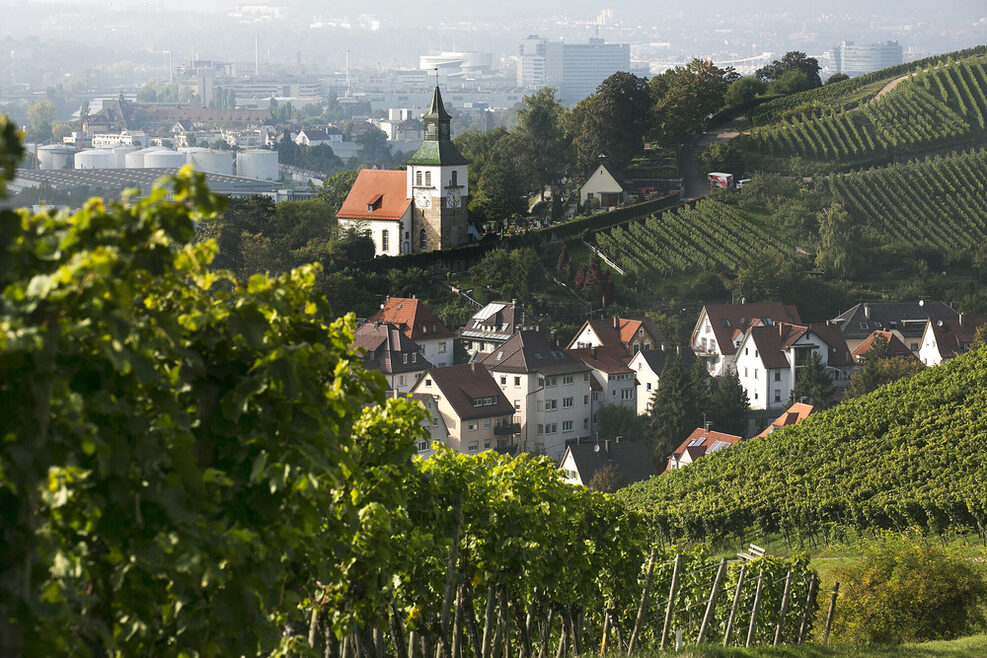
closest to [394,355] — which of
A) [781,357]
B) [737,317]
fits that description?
[781,357]

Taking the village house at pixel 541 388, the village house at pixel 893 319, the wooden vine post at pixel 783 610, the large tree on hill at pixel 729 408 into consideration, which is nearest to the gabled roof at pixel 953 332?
the village house at pixel 893 319

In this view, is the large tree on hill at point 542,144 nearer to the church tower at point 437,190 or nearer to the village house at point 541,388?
the church tower at point 437,190

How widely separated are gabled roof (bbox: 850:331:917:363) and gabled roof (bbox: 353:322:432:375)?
18.1 metres

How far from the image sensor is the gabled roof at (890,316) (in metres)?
61.4

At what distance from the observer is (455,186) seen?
63469 mm

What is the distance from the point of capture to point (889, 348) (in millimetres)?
58281

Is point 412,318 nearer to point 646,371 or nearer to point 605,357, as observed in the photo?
point 605,357

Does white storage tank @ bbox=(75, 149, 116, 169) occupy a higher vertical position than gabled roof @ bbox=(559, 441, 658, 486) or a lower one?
lower

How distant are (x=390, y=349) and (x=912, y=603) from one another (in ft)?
122

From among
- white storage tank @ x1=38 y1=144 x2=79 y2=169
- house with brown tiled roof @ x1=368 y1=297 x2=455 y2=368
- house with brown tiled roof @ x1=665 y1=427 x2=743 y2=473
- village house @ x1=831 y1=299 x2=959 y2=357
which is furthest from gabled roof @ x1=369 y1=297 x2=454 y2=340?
white storage tank @ x1=38 y1=144 x2=79 y2=169

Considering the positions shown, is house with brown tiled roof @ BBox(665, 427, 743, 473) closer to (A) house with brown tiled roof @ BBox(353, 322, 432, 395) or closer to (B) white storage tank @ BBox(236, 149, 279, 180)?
(A) house with brown tiled roof @ BBox(353, 322, 432, 395)

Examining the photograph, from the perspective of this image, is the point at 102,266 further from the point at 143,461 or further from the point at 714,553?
the point at 714,553

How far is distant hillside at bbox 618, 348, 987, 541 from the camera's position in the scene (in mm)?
25828

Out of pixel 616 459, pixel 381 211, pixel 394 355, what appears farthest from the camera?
pixel 381 211
